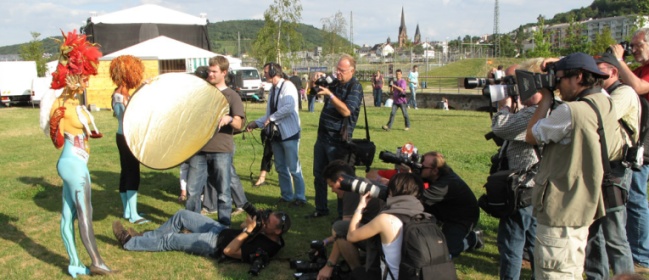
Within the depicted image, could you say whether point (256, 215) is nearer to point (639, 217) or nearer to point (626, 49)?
point (639, 217)

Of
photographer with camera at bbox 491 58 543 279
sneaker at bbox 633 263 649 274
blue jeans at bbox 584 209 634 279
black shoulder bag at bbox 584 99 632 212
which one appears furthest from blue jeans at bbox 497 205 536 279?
sneaker at bbox 633 263 649 274

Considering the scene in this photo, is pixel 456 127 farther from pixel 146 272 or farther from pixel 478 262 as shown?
pixel 146 272

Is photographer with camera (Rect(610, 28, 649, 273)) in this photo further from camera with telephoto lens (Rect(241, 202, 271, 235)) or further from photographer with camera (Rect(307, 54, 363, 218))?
camera with telephoto lens (Rect(241, 202, 271, 235))

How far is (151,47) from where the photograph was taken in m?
22.1

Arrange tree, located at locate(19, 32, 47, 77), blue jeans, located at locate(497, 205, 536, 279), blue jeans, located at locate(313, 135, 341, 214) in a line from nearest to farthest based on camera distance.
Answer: blue jeans, located at locate(497, 205, 536, 279)
blue jeans, located at locate(313, 135, 341, 214)
tree, located at locate(19, 32, 47, 77)

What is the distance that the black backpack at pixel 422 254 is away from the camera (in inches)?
142

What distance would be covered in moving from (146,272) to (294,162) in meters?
2.64

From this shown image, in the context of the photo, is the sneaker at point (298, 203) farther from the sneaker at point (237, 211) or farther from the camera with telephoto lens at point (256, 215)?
the camera with telephoto lens at point (256, 215)

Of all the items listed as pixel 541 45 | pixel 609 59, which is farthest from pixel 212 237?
pixel 541 45

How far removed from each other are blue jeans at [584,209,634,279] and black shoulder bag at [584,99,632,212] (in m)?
0.25

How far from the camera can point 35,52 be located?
44.5 meters

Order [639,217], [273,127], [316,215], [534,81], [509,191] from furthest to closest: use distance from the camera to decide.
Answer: [273,127], [316,215], [639,217], [509,191], [534,81]

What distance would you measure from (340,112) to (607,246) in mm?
3048

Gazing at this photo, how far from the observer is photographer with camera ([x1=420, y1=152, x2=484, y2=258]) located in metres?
4.69
